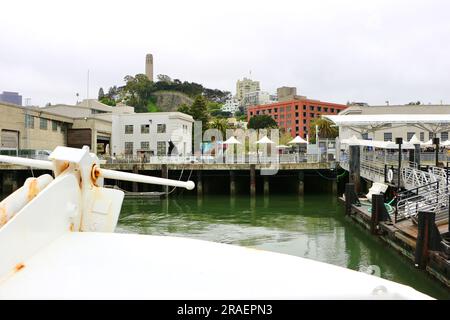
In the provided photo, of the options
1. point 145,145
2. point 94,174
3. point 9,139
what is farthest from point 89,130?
point 94,174

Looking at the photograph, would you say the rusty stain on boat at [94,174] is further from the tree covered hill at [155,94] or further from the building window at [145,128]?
the tree covered hill at [155,94]

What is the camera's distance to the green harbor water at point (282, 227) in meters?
13.9

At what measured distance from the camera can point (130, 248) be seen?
4.52 metres

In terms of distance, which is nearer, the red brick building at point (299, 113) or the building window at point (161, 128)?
the building window at point (161, 128)

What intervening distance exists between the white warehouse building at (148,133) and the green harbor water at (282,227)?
23013mm

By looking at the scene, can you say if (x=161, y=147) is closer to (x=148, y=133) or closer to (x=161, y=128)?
(x=161, y=128)

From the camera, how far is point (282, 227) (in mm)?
20703

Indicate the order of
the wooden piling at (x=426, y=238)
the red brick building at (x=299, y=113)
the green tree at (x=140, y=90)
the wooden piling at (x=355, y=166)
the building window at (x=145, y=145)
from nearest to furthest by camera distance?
1. the wooden piling at (x=426, y=238)
2. the wooden piling at (x=355, y=166)
3. the building window at (x=145, y=145)
4. the green tree at (x=140, y=90)
5. the red brick building at (x=299, y=113)

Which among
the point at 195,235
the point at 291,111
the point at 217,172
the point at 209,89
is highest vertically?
the point at 209,89

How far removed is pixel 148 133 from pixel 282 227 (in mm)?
38569

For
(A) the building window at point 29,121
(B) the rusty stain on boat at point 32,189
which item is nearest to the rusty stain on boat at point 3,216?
(B) the rusty stain on boat at point 32,189
